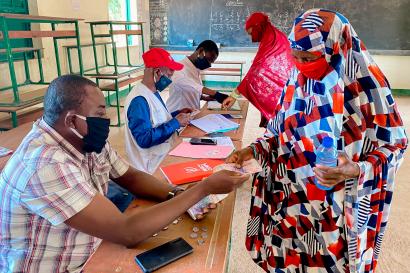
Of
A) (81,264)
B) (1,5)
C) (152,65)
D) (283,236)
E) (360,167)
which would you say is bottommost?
(283,236)

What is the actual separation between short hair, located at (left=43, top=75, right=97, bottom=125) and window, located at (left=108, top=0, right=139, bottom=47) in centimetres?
528

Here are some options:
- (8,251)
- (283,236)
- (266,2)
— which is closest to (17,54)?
(8,251)

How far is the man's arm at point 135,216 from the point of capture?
883 millimetres

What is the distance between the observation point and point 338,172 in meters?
1.01

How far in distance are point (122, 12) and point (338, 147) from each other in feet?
20.2

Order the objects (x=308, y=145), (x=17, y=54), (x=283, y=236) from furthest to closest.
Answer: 1. (x=17, y=54)
2. (x=283, y=236)
3. (x=308, y=145)

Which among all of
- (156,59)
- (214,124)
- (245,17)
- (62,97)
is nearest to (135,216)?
(62,97)

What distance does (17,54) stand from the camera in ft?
12.0

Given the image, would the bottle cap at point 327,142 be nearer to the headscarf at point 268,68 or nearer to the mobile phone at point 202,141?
the mobile phone at point 202,141

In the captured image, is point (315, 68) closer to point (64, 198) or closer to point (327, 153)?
point (327, 153)

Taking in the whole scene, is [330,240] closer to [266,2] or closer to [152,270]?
[152,270]

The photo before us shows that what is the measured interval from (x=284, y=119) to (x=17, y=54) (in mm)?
3506

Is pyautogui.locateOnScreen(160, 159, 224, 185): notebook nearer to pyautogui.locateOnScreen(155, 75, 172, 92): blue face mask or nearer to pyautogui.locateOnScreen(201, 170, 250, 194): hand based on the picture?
pyautogui.locateOnScreen(201, 170, 250, 194): hand

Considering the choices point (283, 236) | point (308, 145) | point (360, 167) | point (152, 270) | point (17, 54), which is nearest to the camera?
point (152, 270)
